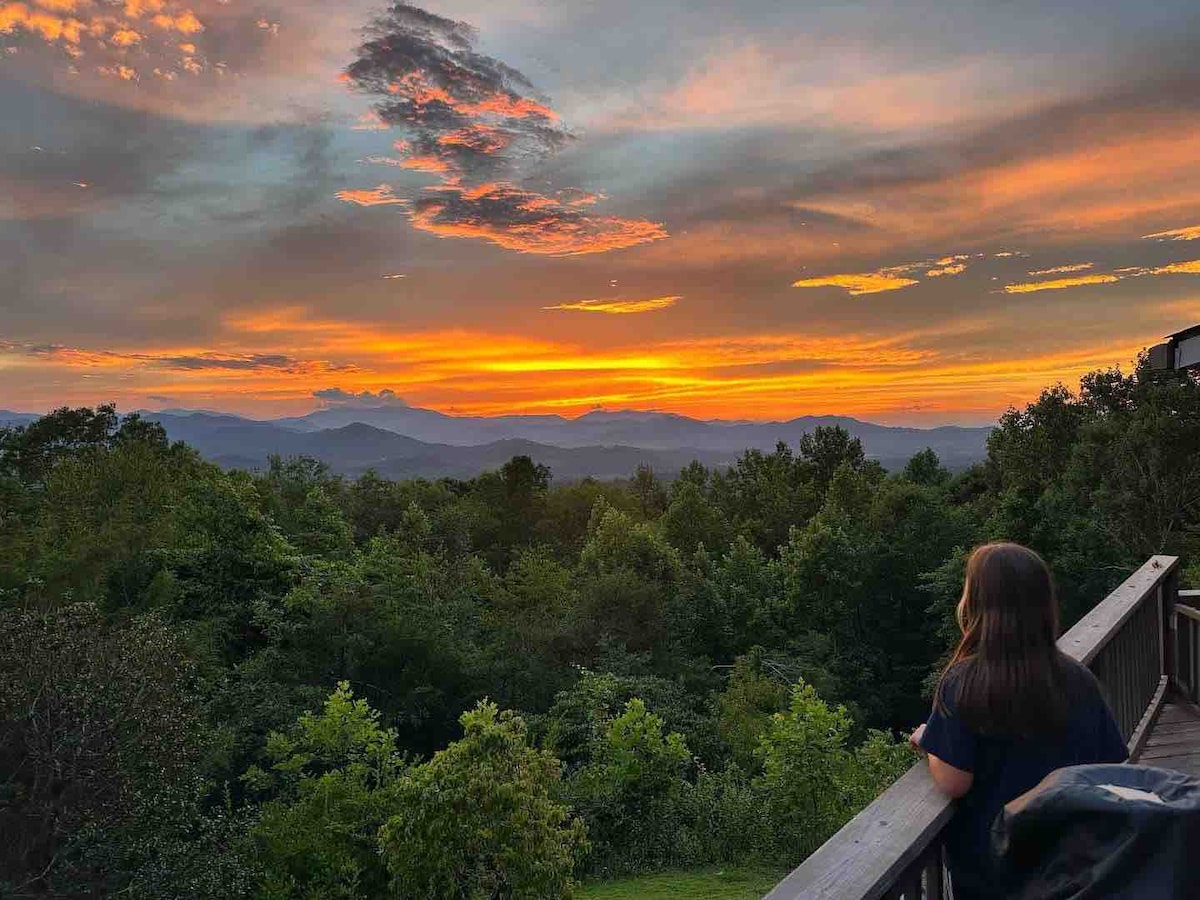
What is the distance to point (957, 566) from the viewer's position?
27250 millimetres

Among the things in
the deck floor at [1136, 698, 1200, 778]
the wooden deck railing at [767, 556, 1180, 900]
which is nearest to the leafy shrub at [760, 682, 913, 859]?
the deck floor at [1136, 698, 1200, 778]

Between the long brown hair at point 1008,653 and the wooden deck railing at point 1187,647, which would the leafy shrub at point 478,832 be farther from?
the long brown hair at point 1008,653

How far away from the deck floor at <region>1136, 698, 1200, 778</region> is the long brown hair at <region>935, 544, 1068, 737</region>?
8.81ft

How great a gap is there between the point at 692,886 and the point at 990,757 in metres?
12.4

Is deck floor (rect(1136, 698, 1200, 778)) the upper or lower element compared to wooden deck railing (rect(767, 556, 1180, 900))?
lower

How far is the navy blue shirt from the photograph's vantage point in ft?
5.58

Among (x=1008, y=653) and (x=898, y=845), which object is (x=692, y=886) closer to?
(x=1008, y=653)

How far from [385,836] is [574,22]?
41.3 feet

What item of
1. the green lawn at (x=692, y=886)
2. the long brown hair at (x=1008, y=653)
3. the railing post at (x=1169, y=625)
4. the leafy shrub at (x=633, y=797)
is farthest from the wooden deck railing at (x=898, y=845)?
the leafy shrub at (x=633, y=797)

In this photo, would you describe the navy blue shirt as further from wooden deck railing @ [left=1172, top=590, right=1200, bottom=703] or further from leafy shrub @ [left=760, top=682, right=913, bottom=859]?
leafy shrub @ [left=760, top=682, right=913, bottom=859]

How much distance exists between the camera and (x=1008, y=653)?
179 cm

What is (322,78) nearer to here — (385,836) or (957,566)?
(385,836)

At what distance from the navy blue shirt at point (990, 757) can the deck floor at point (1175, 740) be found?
254cm

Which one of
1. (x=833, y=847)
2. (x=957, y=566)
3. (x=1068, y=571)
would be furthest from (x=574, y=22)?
(x=1068, y=571)
